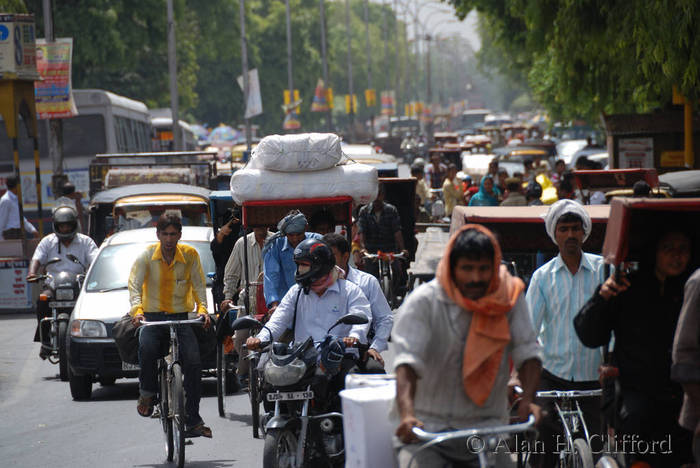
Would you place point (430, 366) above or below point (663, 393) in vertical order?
above

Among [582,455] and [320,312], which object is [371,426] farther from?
[320,312]

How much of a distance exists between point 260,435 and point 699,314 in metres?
5.39

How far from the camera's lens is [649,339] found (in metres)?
5.87

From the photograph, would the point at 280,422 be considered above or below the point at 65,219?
below

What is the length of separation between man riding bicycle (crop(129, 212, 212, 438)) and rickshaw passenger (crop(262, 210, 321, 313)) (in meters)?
0.51

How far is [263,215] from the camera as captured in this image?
1182cm

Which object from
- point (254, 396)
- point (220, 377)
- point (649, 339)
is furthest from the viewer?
point (220, 377)

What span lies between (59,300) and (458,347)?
956 centimetres

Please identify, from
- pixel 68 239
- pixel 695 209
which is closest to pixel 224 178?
pixel 68 239

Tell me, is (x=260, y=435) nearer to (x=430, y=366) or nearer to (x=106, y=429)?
(x=106, y=429)

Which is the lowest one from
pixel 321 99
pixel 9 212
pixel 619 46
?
pixel 9 212

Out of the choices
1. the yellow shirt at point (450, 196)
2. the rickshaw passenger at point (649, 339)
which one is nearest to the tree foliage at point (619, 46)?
the yellow shirt at point (450, 196)

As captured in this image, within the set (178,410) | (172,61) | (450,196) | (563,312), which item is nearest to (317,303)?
(563,312)

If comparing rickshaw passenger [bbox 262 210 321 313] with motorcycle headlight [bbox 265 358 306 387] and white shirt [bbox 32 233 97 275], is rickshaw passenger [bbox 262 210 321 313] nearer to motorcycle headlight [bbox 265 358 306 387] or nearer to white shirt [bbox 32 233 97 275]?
motorcycle headlight [bbox 265 358 306 387]
